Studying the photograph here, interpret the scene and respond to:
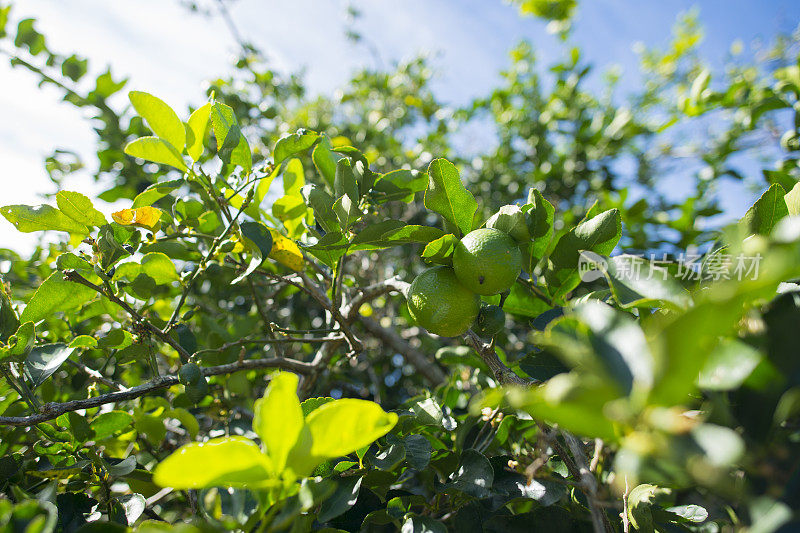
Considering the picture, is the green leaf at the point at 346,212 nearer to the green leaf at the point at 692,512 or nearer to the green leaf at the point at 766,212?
the green leaf at the point at 766,212

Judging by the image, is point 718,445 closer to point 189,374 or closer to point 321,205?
point 321,205

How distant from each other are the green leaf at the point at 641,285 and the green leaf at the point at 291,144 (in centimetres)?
71

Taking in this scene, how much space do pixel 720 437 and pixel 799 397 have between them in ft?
0.35

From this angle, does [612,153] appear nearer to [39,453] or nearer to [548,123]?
[548,123]

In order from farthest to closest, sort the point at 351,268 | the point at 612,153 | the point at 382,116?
the point at 382,116 < the point at 612,153 < the point at 351,268

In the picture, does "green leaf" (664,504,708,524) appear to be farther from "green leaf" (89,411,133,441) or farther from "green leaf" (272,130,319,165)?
"green leaf" (89,411,133,441)

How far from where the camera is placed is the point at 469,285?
2.60 ft

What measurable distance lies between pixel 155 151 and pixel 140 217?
16cm

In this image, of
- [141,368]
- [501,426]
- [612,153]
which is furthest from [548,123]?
[141,368]

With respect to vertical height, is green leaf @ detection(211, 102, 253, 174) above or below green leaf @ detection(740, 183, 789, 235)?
above

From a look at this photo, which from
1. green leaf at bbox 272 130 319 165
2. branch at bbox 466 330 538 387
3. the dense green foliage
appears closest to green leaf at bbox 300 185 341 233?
the dense green foliage

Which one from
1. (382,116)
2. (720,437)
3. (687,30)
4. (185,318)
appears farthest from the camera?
(687,30)

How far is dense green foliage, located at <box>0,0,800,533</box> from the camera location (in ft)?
1.30

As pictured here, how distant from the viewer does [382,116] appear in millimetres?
3557
